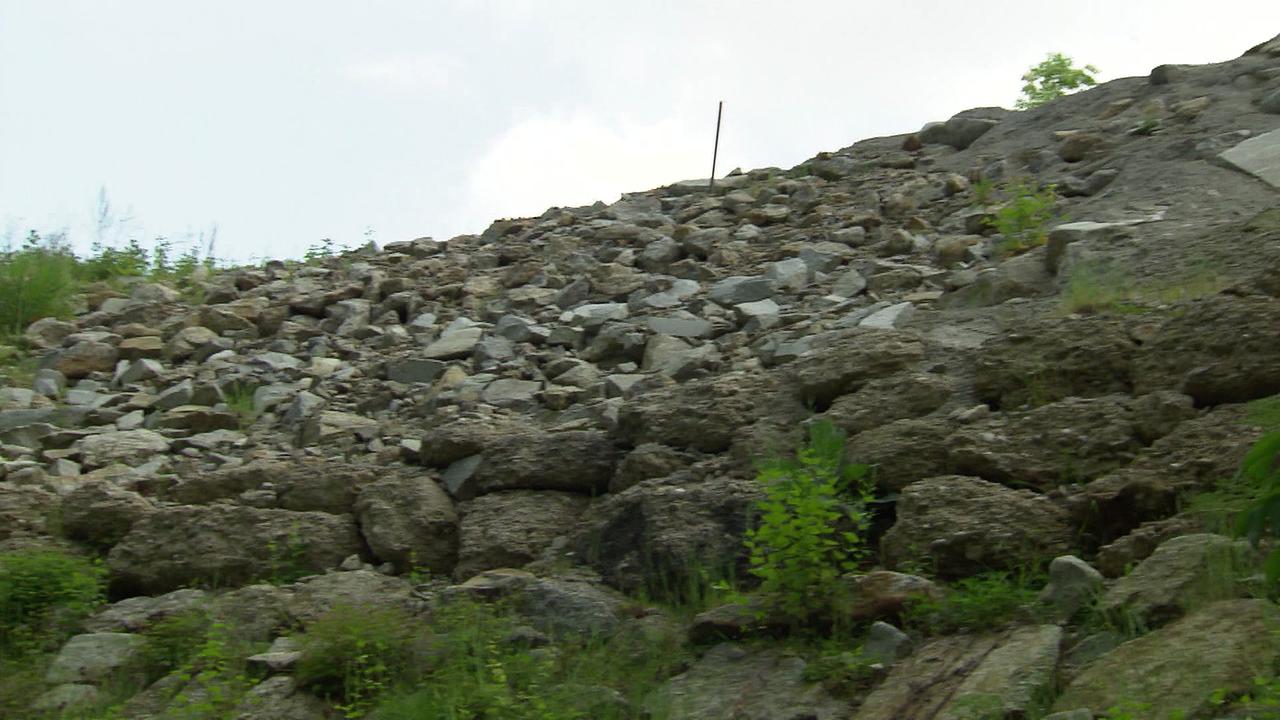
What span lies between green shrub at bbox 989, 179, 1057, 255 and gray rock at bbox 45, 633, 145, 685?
435 cm

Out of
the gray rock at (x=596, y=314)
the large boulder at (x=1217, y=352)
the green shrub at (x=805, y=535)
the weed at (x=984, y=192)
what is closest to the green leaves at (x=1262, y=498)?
the green shrub at (x=805, y=535)

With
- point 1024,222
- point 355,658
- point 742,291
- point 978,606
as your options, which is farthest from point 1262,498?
point 742,291

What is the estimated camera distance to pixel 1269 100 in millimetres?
8305

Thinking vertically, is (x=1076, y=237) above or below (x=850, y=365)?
above

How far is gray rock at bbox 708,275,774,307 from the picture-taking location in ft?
24.5

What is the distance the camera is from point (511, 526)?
18.0ft

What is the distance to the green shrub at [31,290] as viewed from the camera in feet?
29.7

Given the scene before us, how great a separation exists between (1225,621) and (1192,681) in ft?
0.82

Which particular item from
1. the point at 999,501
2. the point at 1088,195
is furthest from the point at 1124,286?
the point at 1088,195

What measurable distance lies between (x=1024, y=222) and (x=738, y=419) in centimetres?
245

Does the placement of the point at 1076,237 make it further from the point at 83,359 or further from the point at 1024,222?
the point at 83,359

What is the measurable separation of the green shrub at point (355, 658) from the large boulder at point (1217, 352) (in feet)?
8.54

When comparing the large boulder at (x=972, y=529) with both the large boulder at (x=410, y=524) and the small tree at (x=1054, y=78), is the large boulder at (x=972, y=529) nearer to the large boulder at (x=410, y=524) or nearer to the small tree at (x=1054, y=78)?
the large boulder at (x=410, y=524)

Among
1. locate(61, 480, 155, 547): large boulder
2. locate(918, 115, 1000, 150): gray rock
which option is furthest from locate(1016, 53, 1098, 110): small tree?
locate(61, 480, 155, 547): large boulder
